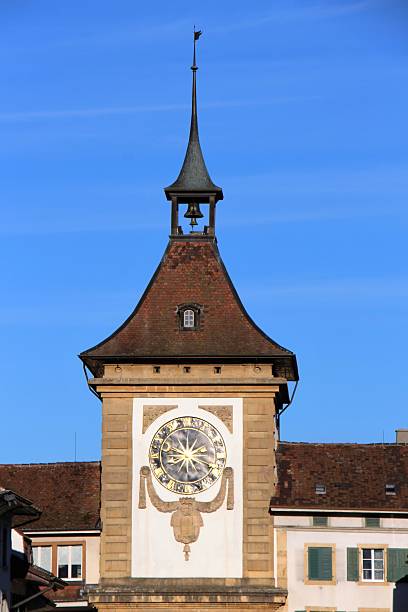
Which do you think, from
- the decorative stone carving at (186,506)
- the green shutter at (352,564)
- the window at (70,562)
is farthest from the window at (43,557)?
the green shutter at (352,564)

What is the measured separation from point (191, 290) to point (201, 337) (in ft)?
8.31

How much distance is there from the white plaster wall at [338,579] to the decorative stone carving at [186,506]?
2907 mm

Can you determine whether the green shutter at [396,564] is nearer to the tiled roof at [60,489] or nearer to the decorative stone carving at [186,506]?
the decorative stone carving at [186,506]

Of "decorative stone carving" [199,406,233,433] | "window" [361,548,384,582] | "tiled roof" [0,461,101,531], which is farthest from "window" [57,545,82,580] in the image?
"window" [361,548,384,582]

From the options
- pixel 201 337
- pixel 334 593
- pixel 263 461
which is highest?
pixel 201 337

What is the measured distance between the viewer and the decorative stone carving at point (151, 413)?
247 feet

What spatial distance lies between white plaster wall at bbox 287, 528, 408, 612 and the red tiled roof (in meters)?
6.78

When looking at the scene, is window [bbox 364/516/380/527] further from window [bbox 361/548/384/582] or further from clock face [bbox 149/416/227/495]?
clock face [bbox 149/416/227/495]

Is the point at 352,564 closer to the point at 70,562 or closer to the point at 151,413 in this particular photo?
the point at 151,413

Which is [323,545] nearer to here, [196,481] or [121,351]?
[196,481]

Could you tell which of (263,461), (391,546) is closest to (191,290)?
(263,461)

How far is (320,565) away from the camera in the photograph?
7369 cm

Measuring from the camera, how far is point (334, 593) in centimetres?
7344

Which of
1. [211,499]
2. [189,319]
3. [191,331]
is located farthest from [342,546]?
[189,319]
